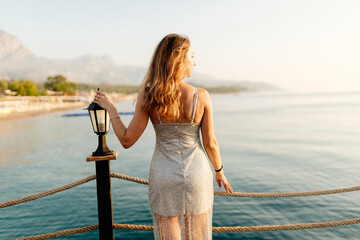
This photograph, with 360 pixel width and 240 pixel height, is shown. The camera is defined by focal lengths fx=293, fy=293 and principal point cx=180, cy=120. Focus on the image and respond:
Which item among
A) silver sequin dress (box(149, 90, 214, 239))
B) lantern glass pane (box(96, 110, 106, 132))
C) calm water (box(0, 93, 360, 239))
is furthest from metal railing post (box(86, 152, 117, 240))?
calm water (box(0, 93, 360, 239))

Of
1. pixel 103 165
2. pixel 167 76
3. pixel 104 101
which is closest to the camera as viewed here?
pixel 167 76

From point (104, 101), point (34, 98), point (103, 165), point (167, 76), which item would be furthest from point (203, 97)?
point (34, 98)

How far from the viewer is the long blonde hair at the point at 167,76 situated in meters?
1.74

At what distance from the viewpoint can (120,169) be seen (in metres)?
13.5

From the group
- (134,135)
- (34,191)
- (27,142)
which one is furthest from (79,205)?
(27,142)

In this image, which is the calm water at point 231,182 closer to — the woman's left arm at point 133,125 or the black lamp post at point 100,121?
the black lamp post at point 100,121

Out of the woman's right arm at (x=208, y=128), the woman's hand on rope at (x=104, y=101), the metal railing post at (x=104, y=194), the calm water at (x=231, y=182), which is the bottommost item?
the calm water at (x=231, y=182)

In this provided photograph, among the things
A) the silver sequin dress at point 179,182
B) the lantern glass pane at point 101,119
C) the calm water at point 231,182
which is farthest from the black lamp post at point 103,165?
the calm water at point 231,182

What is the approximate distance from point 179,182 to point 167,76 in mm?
671

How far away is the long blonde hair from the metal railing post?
877 mm

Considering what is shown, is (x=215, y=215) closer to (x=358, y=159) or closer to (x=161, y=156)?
(x=161, y=156)

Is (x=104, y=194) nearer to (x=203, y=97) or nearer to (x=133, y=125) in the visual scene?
(x=133, y=125)

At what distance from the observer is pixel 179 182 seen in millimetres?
1864

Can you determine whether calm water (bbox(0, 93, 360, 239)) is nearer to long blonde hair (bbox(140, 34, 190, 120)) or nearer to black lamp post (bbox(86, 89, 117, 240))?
black lamp post (bbox(86, 89, 117, 240))
